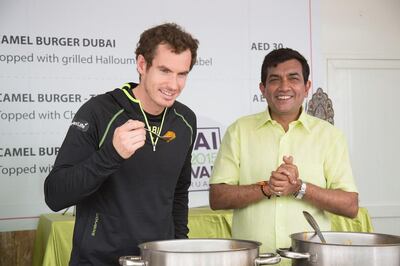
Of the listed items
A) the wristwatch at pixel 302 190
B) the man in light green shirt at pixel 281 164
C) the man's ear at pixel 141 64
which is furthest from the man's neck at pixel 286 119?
the man's ear at pixel 141 64

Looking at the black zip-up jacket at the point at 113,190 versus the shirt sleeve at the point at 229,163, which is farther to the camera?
the shirt sleeve at the point at 229,163

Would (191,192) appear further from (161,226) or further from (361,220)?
(161,226)

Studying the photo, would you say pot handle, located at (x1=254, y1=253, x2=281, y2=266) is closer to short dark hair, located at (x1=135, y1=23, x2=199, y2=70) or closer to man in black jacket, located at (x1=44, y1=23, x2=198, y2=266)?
man in black jacket, located at (x1=44, y1=23, x2=198, y2=266)

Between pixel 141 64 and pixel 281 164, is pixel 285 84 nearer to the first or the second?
pixel 281 164

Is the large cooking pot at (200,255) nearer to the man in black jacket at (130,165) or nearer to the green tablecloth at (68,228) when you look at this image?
the man in black jacket at (130,165)

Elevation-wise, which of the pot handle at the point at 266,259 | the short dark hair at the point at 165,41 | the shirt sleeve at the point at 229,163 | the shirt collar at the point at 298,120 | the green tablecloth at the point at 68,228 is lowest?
the green tablecloth at the point at 68,228

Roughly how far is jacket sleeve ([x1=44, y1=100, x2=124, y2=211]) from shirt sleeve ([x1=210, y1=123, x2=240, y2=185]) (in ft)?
2.00

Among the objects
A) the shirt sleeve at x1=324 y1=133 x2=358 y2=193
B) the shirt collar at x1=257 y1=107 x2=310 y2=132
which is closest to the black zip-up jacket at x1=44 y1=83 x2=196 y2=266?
the shirt collar at x1=257 y1=107 x2=310 y2=132

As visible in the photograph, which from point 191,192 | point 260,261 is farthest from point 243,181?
point 191,192

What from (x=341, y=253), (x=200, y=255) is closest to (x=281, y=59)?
(x=341, y=253)

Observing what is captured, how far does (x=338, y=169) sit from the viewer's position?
7.20ft

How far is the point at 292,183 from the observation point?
202 centimetres

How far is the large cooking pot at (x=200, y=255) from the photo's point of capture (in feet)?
4.64

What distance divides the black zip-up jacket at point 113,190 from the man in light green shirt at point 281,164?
38cm
